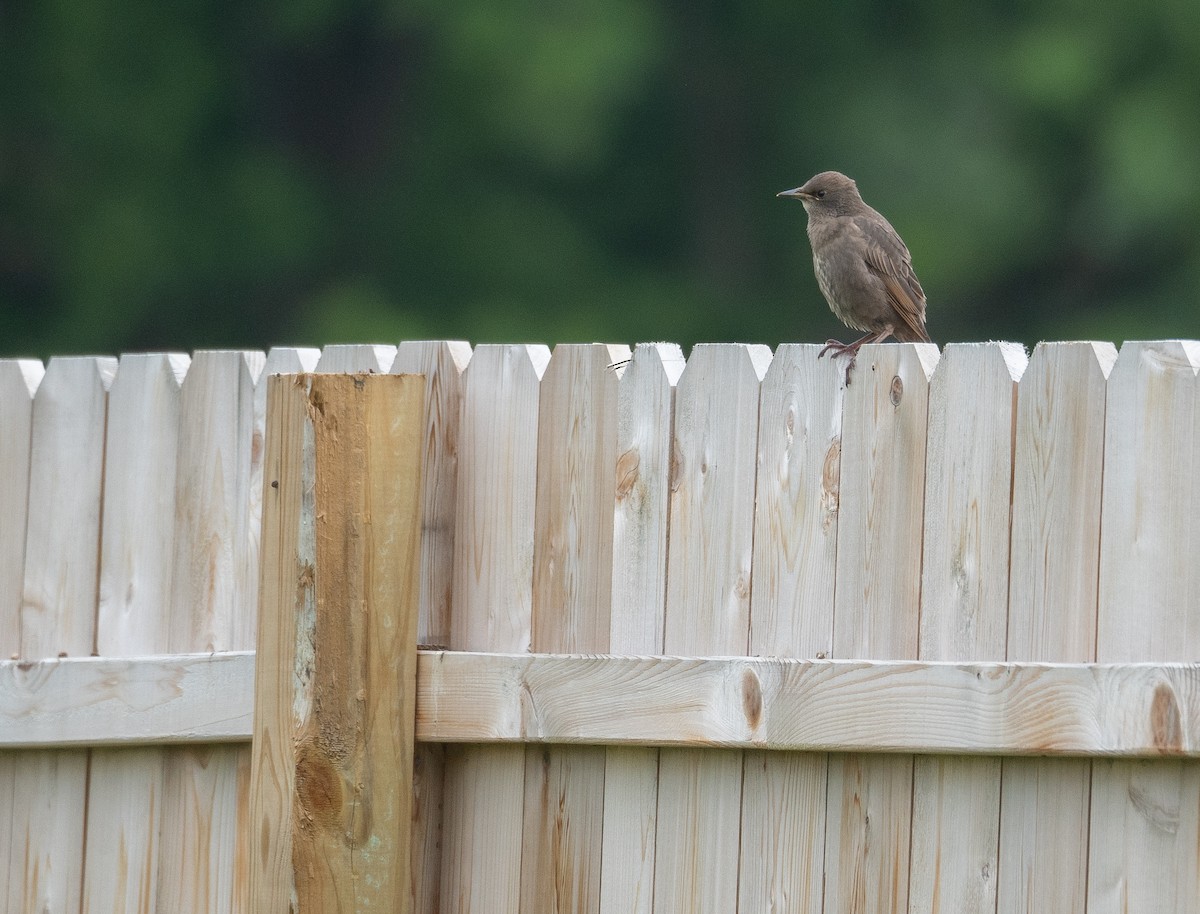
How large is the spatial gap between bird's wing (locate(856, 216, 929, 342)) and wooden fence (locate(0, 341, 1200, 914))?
2263mm

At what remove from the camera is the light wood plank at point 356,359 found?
3.55 meters

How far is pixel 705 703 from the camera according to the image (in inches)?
121

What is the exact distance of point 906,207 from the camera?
13.0m

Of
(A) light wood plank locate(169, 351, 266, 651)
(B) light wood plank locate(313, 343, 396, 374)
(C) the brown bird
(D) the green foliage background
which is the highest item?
(D) the green foliage background

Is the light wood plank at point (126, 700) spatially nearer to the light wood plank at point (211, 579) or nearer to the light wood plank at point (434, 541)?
the light wood plank at point (211, 579)

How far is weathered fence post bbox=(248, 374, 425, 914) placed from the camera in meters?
3.26

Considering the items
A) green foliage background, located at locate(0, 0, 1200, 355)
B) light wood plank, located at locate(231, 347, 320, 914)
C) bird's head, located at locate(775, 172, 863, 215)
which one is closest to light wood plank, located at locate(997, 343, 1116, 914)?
light wood plank, located at locate(231, 347, 320, 914)

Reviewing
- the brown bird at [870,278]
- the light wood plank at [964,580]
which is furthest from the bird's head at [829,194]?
the light wood plank at [964,580]

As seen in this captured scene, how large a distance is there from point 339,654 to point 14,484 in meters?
1.06

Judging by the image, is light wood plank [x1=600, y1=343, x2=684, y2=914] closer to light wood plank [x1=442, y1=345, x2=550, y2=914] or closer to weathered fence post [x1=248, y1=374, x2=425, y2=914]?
light wood plank [x1=442, y1=345, x2=550, y2=914]

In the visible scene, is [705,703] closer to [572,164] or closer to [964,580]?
[964,580]

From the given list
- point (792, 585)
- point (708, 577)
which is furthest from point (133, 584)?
point (792, 585)

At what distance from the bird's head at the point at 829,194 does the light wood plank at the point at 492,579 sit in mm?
2722

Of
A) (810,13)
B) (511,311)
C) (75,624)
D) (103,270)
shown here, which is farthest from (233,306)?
(75,624)
